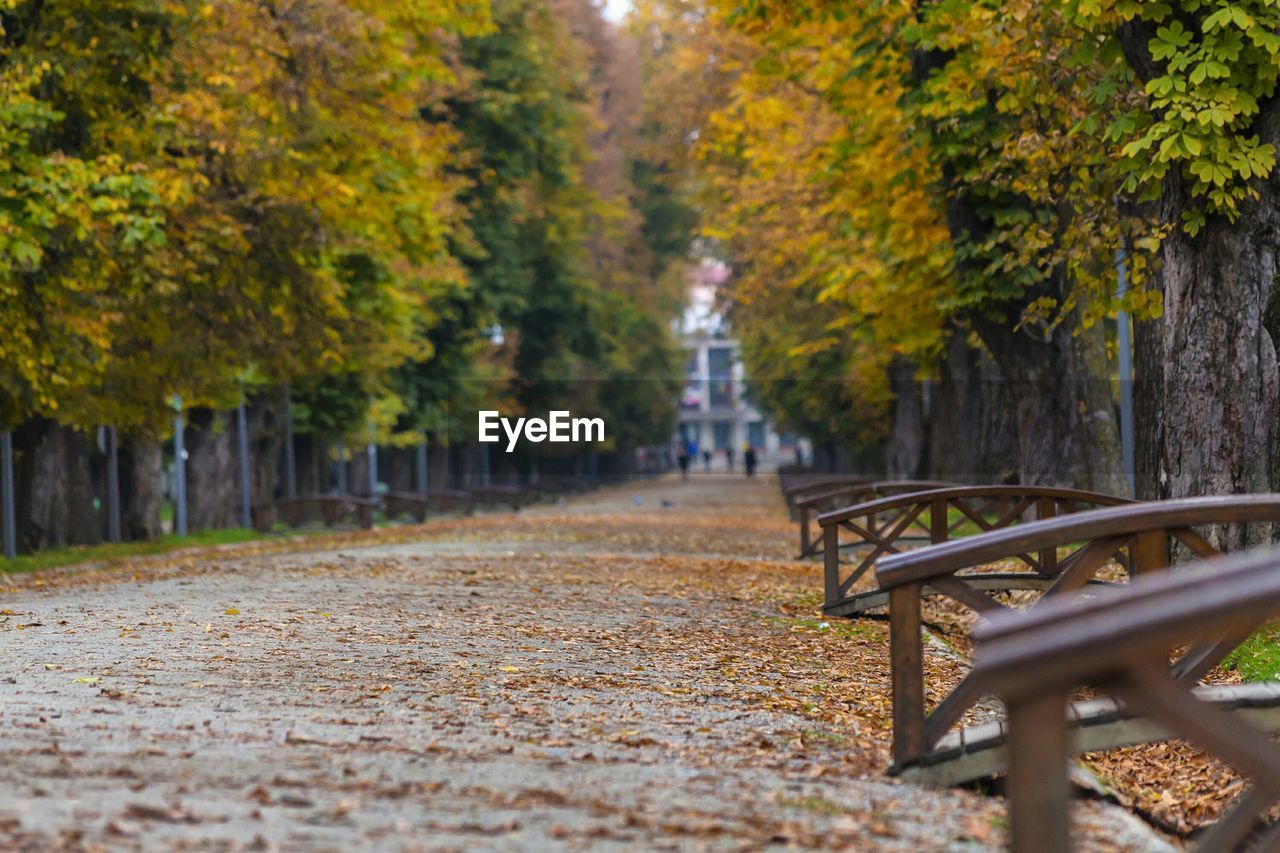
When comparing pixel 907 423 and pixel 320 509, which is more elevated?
pixel 907 423

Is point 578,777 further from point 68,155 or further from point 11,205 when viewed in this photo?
point 68,155

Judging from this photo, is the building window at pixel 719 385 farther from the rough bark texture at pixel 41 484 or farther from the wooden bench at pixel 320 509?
the rough bark texture at pixel 41 484

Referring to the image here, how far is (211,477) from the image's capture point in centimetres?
3572

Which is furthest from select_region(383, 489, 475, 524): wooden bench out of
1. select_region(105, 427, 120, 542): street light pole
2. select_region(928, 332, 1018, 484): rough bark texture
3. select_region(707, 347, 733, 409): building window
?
select_region(707, 347, 733, 409): building window

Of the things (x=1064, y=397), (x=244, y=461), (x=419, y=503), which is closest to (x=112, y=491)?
(x=244, y=461)

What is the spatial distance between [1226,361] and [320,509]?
26720mm

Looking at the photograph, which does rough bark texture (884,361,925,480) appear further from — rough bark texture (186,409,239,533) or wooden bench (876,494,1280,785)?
wooden bench (876,494,1280,785)

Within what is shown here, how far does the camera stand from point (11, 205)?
1808cm

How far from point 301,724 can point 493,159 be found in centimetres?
4096

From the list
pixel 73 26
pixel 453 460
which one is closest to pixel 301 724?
pixel 73 26

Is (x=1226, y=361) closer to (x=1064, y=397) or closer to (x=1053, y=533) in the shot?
(x=1053, y=533)

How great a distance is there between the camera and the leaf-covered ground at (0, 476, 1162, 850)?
19.6 feet

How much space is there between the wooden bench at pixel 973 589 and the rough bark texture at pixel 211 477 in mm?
28765

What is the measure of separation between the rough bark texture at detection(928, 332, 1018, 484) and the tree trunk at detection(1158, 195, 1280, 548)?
15.3m
